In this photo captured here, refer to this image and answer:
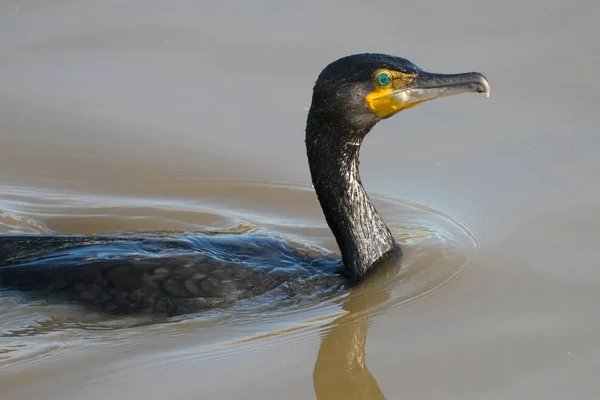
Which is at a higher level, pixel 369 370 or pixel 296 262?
pixel 296 262

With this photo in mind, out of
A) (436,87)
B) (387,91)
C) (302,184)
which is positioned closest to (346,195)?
(387,91)

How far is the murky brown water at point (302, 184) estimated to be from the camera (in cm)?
532

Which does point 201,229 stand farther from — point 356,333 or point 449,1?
point 449,1

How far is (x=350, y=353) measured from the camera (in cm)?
555

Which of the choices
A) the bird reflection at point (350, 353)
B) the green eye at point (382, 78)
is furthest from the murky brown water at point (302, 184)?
the green eye at point (382, 78)

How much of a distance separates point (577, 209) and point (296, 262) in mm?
1871

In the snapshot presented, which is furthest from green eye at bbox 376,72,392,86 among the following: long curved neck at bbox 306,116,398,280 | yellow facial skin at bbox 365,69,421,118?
long curved neck at bbox 306,116,398,280

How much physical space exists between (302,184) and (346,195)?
1.29 meters

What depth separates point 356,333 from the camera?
5.80m

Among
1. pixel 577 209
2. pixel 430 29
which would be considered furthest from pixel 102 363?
pixel 430 29

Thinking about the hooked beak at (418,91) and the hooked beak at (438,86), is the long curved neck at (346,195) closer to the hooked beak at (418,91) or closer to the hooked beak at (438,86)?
the hooked beak at (418,91)

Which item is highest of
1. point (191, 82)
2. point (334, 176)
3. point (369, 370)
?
point (191, 82)

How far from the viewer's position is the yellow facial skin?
21.1ft

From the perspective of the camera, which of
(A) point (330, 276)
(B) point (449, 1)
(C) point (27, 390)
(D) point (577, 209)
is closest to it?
(C) point (27, 390)
